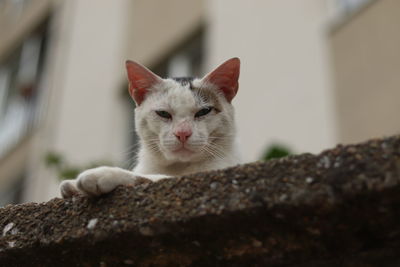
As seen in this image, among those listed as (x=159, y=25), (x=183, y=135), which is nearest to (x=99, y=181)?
(x=183, y=135)

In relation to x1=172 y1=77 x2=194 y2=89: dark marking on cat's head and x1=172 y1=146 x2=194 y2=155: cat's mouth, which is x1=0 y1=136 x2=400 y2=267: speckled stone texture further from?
x1=172 y1=77 x2=194 y2=89: dark marking on cat's head

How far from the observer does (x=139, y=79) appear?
2510mm

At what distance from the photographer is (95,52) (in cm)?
818

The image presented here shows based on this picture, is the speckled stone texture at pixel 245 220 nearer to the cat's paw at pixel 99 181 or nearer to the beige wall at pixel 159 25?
the cat's paw at pixel 99 181

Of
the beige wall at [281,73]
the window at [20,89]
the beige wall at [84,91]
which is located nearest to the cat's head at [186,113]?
the beige wall at [281,73]

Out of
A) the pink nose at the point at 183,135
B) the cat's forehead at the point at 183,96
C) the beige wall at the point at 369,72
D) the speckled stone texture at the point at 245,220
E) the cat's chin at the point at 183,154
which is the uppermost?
the beige wall at the point at 369,72

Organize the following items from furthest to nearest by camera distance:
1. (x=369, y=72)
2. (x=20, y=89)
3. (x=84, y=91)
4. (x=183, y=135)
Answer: (x=20, y=89)
(x=84, y=91)
(x=369, y=72)
(x=183, y=135)

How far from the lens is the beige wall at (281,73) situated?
4977 mm

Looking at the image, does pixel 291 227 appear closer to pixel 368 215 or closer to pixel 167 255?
pixel 368 215

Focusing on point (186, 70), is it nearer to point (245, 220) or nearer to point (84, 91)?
point (84, 91)

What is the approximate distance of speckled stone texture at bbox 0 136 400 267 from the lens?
1.20 metres

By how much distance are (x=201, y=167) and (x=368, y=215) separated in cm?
113

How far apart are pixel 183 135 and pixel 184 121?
98 millimetres

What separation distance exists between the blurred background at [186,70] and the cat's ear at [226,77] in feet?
2.14
